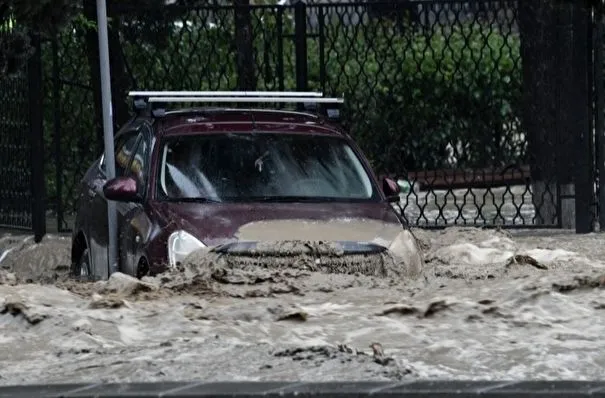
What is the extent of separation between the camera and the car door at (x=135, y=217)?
10.4 m

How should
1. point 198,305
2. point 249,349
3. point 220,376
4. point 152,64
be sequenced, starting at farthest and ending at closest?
1. point 152,64
2. point 198,305
3. point 249,349
4. point 220,376

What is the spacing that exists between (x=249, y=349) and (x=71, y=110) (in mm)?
8243

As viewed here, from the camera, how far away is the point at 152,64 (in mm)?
15289

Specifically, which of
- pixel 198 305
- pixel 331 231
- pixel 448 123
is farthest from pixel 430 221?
pixel 198 305

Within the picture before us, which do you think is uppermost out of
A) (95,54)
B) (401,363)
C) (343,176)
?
(95,54)

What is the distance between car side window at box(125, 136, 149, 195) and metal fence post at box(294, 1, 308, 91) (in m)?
3.64

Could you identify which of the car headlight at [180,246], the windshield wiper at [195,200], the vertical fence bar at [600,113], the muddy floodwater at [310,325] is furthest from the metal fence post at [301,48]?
the car headlight at [180,246]

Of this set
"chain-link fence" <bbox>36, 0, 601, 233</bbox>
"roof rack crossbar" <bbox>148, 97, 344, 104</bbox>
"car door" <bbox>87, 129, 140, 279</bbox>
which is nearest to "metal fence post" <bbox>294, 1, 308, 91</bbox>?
"chain-link fence" <bbox>36, 0, 601, 233</bbox>

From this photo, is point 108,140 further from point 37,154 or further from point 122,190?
point 37,154

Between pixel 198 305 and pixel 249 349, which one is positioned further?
pixel 198 305

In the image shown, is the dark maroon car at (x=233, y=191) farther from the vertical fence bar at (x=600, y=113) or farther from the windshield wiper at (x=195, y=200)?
the vertical fence bar at (x=600, y=113)

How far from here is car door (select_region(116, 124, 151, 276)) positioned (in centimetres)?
1041

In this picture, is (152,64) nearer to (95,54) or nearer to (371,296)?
(95,54)

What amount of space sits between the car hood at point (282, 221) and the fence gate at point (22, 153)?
16.6ft
